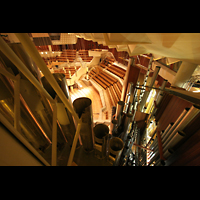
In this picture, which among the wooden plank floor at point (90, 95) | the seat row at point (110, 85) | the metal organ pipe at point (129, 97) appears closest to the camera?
the metal organ pipe at point (129, 97)

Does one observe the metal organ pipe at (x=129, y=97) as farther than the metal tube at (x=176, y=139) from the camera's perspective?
Yes

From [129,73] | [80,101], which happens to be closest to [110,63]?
[129,73]

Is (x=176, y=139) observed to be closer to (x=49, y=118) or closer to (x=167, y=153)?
(x=167, y=153)

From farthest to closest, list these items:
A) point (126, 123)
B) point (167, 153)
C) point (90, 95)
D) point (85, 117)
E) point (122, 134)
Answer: point (90, 95), point (122, 134), point (126, 123), point (167, 153), point (85, 117)

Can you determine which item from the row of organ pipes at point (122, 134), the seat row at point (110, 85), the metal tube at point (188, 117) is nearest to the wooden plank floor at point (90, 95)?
the seat row at point (110, 85)

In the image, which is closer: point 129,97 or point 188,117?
point 188,117

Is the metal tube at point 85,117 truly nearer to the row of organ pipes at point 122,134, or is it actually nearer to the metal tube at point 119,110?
the row of organ pipes at point 122,134

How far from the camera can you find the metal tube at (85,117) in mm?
1130

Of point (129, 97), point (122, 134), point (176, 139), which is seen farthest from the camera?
point (129, 97)

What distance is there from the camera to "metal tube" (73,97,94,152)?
113 cm

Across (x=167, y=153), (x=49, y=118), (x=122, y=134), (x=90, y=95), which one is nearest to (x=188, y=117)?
(x=167, y=153)

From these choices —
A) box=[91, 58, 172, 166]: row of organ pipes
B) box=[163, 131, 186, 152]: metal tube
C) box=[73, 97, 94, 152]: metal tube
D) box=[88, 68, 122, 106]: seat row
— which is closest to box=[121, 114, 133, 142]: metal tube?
box=[91, 58, 172, 166]: row of organ pipes

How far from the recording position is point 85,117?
3.73 feet
